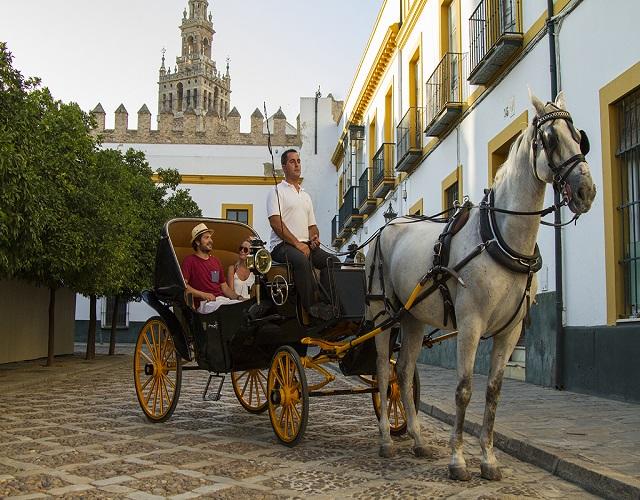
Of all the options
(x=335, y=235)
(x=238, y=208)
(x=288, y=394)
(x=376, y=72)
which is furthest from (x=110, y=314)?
(x=288, y=394)

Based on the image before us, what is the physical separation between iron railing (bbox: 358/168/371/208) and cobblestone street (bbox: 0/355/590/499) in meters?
14.8

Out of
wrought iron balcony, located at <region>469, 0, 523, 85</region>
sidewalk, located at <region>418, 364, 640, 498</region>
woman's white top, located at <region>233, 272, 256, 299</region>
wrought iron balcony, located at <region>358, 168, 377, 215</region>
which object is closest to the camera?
sidewalk, located at <region>418, 364, 640, 498</region>

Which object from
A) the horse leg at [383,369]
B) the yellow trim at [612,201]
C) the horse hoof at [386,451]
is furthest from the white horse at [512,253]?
the yellow trim at [612,201]

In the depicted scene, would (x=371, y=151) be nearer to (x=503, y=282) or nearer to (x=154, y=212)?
(x=154, y=212)

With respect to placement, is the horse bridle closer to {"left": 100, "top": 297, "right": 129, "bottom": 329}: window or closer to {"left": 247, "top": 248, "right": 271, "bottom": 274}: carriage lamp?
{"left": 247, "top": 248, "right": 271, "bottom": 274}: carriage lamp

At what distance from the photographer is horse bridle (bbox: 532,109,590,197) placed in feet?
13.1

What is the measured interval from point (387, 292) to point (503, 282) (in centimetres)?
129

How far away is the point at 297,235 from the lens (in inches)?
237

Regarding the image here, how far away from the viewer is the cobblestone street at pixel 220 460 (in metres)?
4.10

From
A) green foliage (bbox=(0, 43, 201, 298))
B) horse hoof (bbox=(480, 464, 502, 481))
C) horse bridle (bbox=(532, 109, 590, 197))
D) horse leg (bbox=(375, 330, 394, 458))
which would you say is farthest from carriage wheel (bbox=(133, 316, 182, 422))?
horse bridle (bbox=(532, 109, 590, 197))

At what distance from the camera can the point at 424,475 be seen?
14.6 feet

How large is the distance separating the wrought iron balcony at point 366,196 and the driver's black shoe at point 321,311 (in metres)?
15.7

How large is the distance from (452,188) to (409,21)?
17.3 ft

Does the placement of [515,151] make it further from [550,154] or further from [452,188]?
[452,188]
